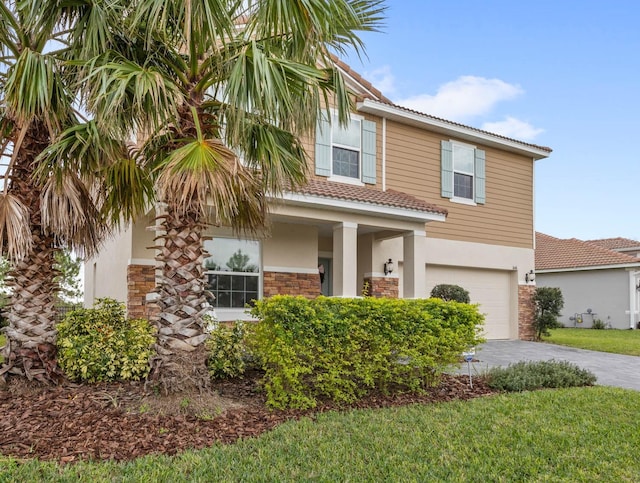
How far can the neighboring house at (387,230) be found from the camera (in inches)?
443

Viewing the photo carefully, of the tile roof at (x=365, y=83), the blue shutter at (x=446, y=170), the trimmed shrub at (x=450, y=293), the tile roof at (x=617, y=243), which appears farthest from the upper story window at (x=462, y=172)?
the tile roof at (x=617, y=243)

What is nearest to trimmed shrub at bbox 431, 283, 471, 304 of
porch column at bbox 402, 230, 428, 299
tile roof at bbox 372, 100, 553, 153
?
porch column at bbox 402, 230, 428, 299

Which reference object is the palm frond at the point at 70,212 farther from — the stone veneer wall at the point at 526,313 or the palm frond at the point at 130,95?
the stone veneer wall at the point at 526,313

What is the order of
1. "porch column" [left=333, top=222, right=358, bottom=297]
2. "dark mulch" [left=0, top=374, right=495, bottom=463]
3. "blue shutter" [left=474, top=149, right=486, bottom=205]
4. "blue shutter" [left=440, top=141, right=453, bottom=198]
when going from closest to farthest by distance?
1. "dark mulch" [left=0, top=374, right=495, bottom=463]
2. "porch column" [left=333, top=222, right=358, bottom=297]
3. "blue shutter" [left=440, top=141, right=453, bottom=198]
4. "blue shutter" [left=474, top=149, right=486, bottom=205]

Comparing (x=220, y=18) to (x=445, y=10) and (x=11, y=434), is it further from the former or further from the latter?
(x=445, y=10)

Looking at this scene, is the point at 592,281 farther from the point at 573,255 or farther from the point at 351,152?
the point at 351,152

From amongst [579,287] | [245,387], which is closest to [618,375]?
[245,387]

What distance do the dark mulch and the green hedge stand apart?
26 cm

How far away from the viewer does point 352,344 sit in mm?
6805

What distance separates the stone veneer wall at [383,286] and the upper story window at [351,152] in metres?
2.58

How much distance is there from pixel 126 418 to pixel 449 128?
1190cm

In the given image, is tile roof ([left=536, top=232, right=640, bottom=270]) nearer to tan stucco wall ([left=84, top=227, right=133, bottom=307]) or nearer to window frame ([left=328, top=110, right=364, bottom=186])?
window frame ([left=328, top=110, right=364, bottom=186])

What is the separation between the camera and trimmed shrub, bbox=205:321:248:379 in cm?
787

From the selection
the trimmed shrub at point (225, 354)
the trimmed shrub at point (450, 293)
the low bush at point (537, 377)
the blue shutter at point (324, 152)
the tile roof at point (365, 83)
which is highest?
the tile roof at point (365, 83)
